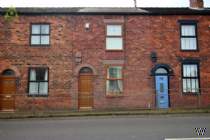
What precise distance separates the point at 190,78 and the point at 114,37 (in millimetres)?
6300

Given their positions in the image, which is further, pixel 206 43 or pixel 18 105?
pixel 206 43

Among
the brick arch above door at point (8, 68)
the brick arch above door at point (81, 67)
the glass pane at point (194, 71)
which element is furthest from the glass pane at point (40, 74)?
Result: the glass pane at point (194, 71)

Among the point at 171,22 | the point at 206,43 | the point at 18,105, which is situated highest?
the point at 171,22

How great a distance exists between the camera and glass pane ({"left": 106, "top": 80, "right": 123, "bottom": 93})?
65.9 ft

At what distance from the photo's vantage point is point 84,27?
20.4m

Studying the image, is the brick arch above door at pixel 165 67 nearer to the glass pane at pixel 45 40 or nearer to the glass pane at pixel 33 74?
the glass pane at pixel 45 40

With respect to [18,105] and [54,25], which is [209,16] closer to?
[54,25]

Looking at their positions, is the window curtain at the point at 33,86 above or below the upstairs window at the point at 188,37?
below

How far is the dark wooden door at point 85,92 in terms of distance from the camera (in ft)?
64.9

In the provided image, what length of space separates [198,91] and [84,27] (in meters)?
9.45

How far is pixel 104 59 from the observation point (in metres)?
20.2

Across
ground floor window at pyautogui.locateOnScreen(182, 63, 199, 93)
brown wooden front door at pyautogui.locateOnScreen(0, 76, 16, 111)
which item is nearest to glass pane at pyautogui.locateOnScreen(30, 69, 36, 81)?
brown wooden front door at pyautogui.locateOnScreen(0, 76, 16, 111)

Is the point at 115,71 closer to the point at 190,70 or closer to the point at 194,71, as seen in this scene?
the point at 190,70

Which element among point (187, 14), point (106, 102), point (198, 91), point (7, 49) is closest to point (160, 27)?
point (187, 14)
